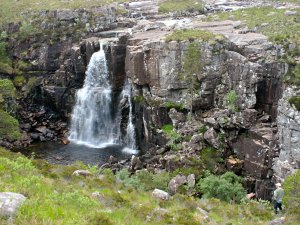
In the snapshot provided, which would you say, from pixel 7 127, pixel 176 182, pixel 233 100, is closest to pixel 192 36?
pixel 233 100

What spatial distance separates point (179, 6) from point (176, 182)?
39250mm

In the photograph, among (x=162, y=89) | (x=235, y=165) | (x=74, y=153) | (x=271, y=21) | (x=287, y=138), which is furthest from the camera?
(x=271, y=21)

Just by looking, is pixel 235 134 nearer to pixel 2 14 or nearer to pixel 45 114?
pixel 45 114

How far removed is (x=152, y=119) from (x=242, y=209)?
26.6 meters

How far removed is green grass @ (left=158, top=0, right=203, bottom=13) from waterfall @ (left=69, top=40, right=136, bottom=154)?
54.8 feet

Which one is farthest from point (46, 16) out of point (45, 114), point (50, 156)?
point (50, 156)

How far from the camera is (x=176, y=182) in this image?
38.0 metres

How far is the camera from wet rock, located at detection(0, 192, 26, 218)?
1177 centimetres

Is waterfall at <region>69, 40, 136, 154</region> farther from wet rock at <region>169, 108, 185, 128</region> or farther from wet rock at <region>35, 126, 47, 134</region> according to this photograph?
wet rock at <region>169, 108, 185, 128</region>

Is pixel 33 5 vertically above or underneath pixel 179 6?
above

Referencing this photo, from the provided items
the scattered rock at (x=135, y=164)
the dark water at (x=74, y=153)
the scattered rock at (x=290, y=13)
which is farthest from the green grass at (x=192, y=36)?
the dark water at (x=74, y=153)

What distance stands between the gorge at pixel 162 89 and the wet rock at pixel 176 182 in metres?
2.97

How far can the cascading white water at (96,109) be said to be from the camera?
187 ft

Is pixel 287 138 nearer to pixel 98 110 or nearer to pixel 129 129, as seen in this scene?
pixel 129 129
